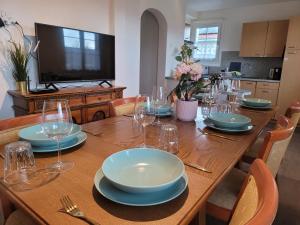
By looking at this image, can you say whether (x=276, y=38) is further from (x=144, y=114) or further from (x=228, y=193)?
(x=144, y=114)

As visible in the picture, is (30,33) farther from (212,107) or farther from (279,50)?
(279,50)

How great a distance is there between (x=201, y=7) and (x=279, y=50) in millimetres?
2259

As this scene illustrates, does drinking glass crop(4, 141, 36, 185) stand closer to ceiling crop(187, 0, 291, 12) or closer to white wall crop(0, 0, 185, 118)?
white wall crop(0, 0, 185, 118)

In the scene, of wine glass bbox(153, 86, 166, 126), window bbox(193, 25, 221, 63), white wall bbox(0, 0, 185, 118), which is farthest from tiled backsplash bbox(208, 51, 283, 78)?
wine glass bbox(153, 86, 166, 126)

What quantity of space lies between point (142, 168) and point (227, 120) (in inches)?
35.9

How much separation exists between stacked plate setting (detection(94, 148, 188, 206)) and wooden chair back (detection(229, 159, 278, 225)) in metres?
0.20

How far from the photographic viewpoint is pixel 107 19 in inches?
136

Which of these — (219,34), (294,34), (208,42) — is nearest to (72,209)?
(294,34)

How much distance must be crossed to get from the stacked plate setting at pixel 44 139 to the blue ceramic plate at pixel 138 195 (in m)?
0.38

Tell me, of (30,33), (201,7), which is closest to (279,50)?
(201,7)

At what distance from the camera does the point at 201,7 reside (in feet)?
18.5

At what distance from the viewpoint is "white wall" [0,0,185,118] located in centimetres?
249

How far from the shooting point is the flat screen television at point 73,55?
8.50ft

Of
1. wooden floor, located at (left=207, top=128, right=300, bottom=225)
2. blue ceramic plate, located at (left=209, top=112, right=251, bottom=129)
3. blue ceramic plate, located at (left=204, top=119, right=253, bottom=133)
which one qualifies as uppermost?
blue ceramic plate, located at (left=209, top=112, right=251, bottom=129)
